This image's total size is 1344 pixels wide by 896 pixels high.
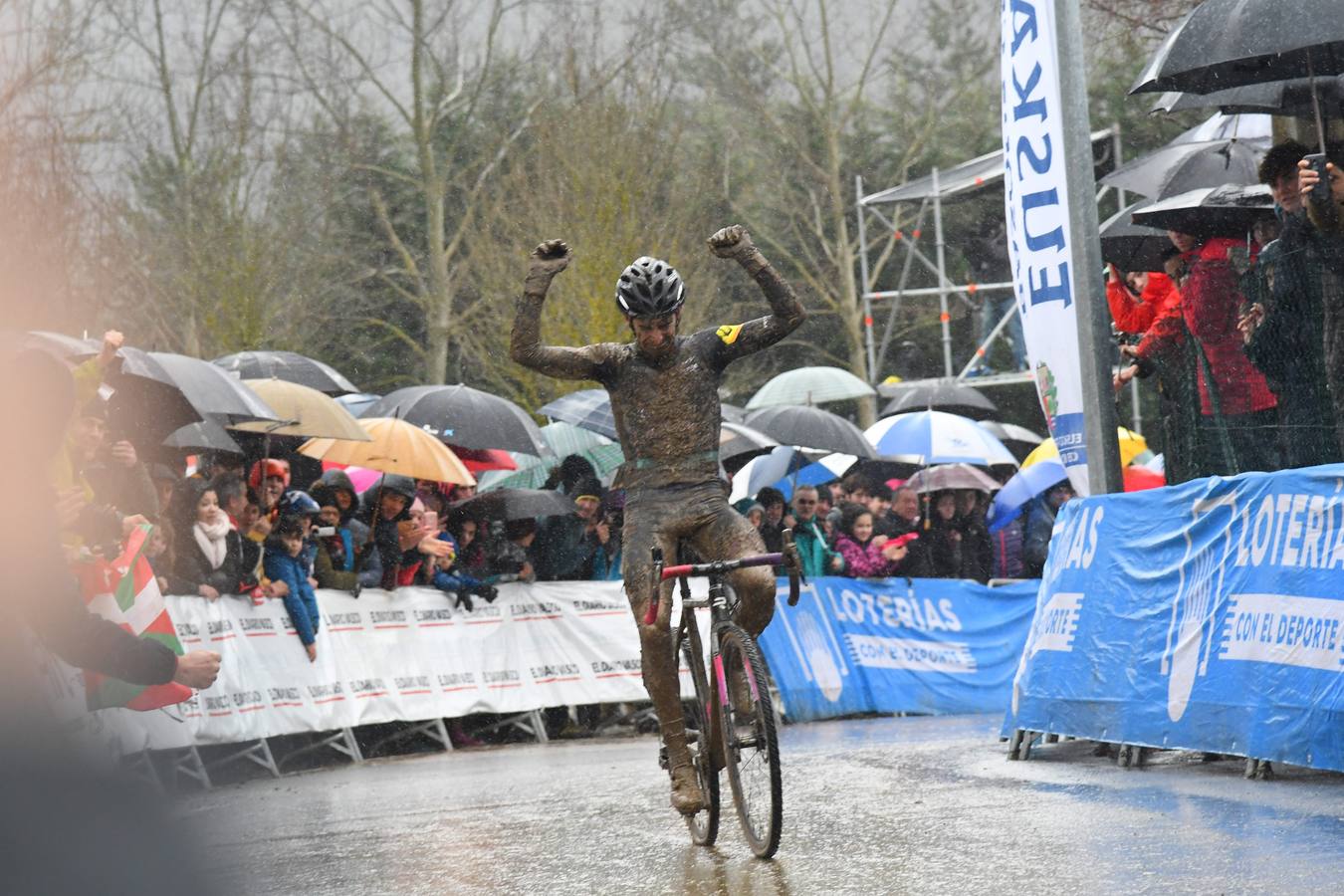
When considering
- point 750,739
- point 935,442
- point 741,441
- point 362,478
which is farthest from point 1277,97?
point 362,478

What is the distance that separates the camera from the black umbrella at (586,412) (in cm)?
1808

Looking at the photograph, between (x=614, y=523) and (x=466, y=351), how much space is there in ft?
80.4

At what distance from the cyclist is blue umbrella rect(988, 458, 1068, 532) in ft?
39.0

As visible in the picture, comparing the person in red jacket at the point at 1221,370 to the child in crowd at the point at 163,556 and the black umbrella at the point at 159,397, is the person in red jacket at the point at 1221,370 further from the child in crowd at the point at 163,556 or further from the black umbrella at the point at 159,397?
the child in crowd at the point at 163,556

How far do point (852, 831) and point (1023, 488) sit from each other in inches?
480

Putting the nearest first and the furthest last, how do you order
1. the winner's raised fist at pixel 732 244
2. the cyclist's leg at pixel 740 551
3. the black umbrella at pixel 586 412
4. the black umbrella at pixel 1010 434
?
1. the cyclist's leg at pixel 740 551
2. the winner's raised fist at pixel 732 244
3. the black umbrella at pixel 586 412
4. the black umbrella at pixel 1010 434

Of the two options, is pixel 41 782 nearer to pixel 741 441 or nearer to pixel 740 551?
pixel 740 551

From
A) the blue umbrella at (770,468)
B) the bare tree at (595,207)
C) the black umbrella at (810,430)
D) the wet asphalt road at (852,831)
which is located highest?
the bare tree at (595,207)

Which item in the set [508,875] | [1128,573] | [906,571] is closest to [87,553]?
[508,875]

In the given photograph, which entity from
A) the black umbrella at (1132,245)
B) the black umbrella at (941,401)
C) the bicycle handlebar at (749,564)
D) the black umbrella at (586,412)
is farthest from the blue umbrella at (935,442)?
the bicycle handlebar at (749,564)

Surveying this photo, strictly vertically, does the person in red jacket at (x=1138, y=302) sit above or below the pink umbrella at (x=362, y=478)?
above

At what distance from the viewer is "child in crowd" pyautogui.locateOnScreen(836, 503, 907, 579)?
19.8 metres

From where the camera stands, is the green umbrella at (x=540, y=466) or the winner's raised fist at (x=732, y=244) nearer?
the winner's raised fist at (x=732, y=244)

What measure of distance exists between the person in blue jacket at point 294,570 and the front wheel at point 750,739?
7.69 m
